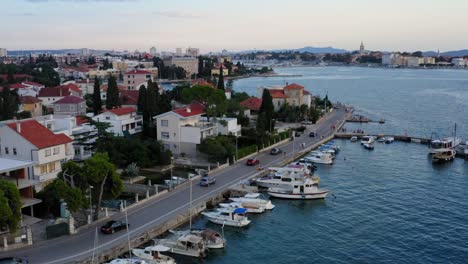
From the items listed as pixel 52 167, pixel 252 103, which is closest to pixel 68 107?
pixel 252 103

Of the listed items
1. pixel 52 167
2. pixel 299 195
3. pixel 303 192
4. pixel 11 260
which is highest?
pixel 52 167

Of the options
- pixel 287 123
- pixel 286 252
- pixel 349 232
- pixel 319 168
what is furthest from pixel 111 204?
pixel 287 123

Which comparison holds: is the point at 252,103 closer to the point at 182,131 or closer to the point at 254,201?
the point at 182,131

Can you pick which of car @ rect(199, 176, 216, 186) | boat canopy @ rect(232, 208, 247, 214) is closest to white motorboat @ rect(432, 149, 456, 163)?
car @ rect(199, 176, 216, 186)

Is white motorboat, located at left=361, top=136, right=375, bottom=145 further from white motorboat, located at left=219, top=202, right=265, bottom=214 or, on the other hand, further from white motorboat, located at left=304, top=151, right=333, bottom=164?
white motorboat, located at left=219, top=202, right=265, bottom=214

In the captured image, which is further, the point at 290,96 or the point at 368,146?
the point at 290,96

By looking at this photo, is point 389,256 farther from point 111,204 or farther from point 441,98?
point 441,98
